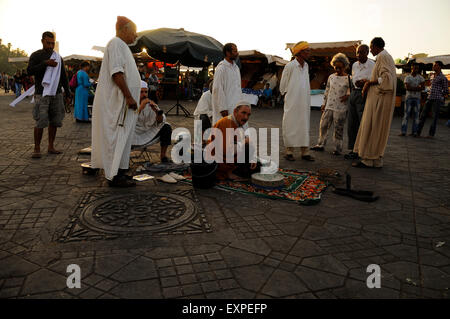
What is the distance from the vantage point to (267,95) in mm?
19781

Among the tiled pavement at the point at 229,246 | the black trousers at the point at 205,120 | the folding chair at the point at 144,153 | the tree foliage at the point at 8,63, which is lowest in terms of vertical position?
the tiled pavement at the point at 229,246

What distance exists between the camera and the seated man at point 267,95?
1975cm

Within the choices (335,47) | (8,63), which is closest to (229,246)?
(335,47)

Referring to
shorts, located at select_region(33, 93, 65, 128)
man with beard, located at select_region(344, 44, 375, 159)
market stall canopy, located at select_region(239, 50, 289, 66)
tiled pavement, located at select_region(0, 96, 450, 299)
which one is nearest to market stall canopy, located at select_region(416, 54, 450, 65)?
market stall canopy, located at select_region(239, 50, 289, 66)

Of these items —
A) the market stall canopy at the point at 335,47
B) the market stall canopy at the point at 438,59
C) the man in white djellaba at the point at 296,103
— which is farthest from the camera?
the market stall canopy at the point at 335,47

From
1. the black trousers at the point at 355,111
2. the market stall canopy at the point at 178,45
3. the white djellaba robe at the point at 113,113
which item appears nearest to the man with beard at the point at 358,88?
the black trousers at the point at 355,111

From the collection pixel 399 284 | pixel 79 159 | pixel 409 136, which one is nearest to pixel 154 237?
pixel 399 284

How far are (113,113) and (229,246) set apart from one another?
2440 millimetres

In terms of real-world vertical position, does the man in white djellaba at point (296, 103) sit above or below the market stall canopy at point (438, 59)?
below

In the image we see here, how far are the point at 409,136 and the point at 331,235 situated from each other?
8285mm

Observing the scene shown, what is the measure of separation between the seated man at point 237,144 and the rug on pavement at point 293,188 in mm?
168

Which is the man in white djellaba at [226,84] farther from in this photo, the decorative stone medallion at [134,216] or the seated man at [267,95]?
the seated man at [267,95]

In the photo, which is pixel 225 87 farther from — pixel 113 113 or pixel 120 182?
pixel 120 182

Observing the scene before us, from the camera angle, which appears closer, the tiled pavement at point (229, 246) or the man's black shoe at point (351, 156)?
the tiled pavement at point (229, 246)
